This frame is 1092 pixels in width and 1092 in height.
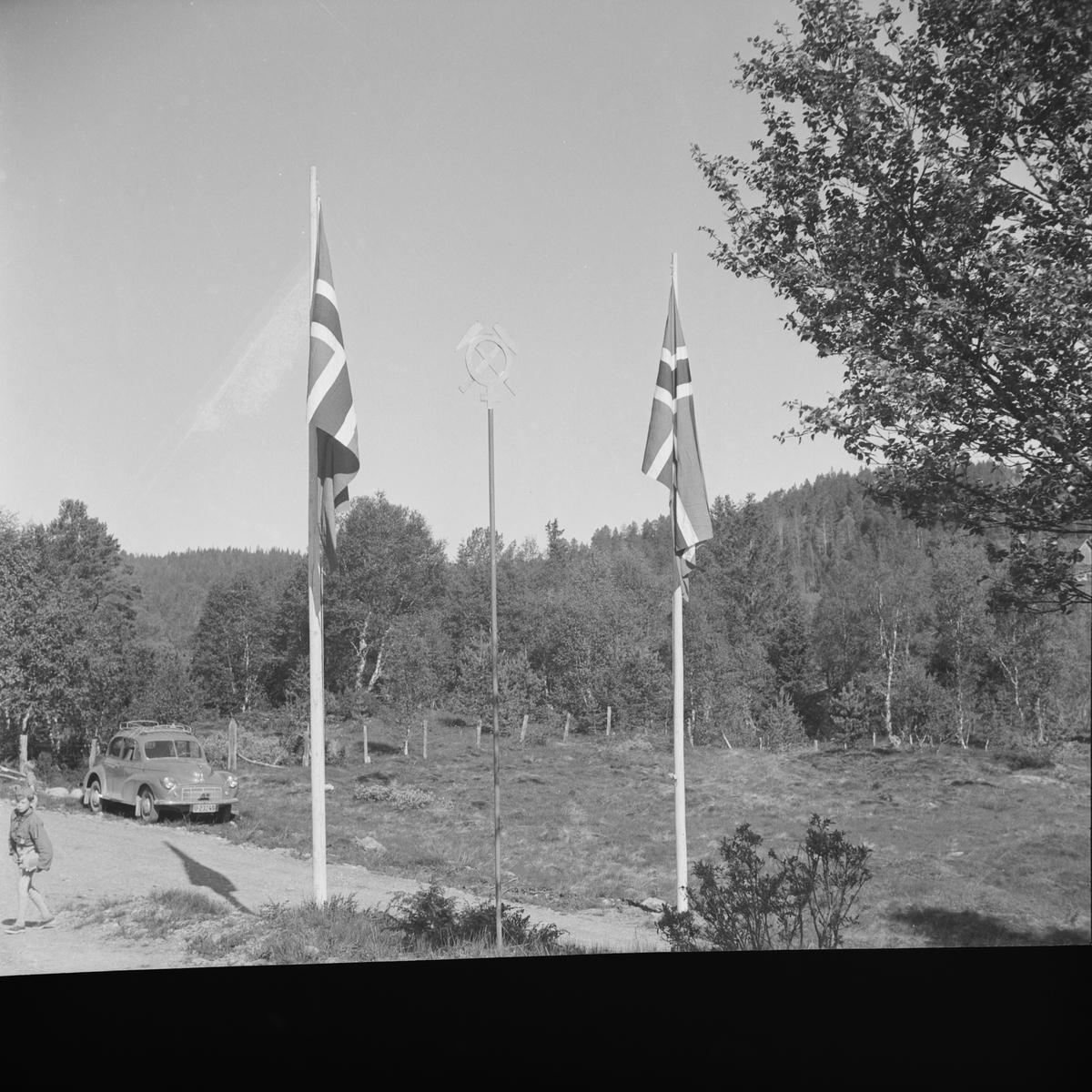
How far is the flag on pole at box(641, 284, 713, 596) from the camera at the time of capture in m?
5.24

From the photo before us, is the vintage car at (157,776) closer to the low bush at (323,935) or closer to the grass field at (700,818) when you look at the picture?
the grass field at (700,818)

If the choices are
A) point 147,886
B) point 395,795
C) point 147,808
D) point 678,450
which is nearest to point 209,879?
point 147,886

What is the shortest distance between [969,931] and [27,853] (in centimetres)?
512

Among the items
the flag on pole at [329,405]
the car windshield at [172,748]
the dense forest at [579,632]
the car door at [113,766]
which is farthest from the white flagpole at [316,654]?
the car door at [113,766]

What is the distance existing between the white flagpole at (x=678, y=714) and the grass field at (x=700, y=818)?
23 centimetres

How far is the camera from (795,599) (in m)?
5.70

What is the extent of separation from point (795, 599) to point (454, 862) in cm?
273

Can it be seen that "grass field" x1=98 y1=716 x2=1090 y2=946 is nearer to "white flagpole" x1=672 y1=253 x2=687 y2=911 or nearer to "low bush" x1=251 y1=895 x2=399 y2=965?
"white flagpole" x1=672 y1=253 x2=687 y2=911

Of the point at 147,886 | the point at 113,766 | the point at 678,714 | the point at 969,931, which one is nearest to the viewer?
the point at 147,886

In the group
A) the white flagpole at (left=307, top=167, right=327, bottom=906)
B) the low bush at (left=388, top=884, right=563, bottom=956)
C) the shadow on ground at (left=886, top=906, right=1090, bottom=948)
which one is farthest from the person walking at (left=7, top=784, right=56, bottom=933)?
the shadow on ground at (left=886, top=906, right=1090, bottom=948)

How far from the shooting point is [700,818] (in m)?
5.77

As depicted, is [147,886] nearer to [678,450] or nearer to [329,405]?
[329,405]

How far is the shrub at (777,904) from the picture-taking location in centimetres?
462

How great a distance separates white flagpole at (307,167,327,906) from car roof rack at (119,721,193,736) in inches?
39.2
